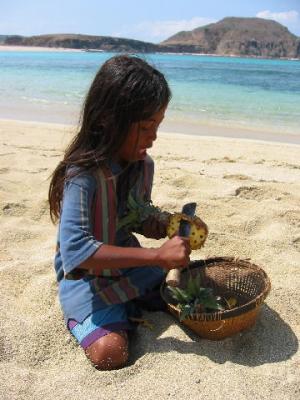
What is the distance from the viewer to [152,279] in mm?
2309

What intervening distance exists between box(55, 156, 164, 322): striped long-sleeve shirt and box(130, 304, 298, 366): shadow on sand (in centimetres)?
20

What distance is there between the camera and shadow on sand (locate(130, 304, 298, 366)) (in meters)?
1.94

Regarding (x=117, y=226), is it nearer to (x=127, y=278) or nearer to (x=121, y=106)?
(x=127, y=278)

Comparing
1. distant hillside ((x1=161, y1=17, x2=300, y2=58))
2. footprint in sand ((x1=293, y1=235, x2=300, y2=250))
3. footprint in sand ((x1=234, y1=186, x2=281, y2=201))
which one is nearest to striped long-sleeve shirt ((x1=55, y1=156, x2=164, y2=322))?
footprint in sand ((x1=293, y1=235, x2=300, y2=250))

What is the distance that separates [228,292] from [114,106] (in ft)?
3.48

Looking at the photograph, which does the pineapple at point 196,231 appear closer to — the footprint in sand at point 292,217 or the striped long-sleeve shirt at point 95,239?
the striped long-sleeve shirt at point 95,239

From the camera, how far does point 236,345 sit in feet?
6.61

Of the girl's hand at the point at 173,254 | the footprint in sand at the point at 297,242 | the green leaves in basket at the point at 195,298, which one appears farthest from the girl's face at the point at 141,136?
the footprint in sand at the point at 297,242

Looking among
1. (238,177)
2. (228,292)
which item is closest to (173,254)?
(228,292)

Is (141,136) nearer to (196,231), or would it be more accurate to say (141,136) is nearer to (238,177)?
(196,231)

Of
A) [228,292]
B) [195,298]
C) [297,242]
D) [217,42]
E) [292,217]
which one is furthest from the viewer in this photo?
[217,42]

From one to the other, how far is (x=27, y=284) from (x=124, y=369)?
817mm

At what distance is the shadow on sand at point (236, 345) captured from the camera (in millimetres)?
1941

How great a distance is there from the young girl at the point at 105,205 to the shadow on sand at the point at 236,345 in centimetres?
9
